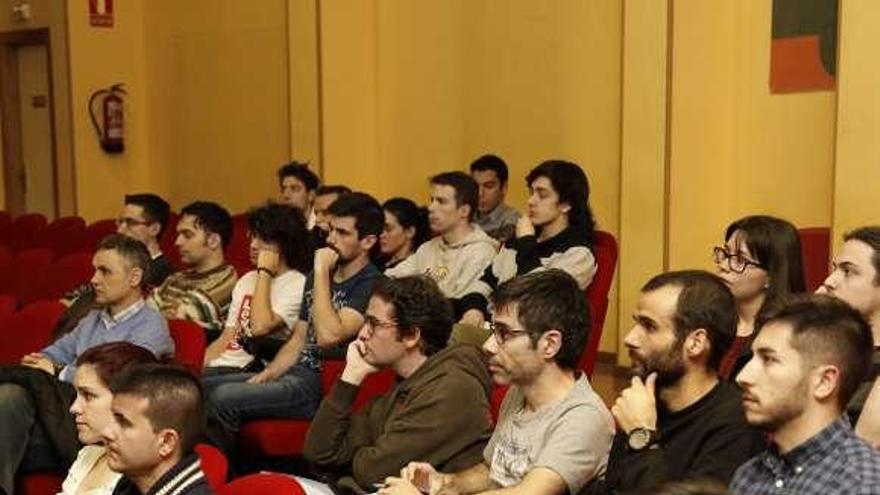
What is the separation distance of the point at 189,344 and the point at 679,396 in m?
2.13

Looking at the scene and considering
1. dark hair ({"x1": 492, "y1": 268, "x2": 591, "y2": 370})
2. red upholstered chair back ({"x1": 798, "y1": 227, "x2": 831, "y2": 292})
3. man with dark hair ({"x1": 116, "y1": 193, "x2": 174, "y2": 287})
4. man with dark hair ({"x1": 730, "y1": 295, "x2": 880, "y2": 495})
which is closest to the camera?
man with dark hair ({"x1": 730, "y1": 295, "x2": 880, "y2": 495})

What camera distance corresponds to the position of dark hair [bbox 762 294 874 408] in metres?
2.08

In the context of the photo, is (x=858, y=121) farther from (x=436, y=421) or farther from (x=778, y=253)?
(x=436, y=421)

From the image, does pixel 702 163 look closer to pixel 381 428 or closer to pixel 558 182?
pixel 558 182

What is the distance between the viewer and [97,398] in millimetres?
2912

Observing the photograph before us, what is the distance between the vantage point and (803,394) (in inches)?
81.4

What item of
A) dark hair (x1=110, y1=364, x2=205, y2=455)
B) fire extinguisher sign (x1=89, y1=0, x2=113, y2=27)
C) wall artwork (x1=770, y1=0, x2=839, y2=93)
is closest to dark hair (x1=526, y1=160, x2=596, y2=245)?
wall artwork (x1=770, y1=0, x2=839, y2=93)

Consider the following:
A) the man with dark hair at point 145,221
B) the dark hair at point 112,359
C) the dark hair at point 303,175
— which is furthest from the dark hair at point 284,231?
the dark hair at point 303,175

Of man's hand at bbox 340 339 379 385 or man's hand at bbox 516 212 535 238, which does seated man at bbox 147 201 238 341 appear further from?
man's hand at bbox 340 339 379 385

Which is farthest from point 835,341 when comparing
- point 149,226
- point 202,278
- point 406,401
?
point 149,226

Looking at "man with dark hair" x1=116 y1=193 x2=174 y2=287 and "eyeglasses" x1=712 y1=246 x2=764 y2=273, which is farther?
"man with dark hair" x1=116 y1=193 x2=174 y2=287

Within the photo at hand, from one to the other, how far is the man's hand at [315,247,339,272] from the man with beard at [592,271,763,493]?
1.83 meters

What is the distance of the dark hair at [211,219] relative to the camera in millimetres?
4891

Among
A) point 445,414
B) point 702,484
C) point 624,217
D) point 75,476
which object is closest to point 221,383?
point 75,476
